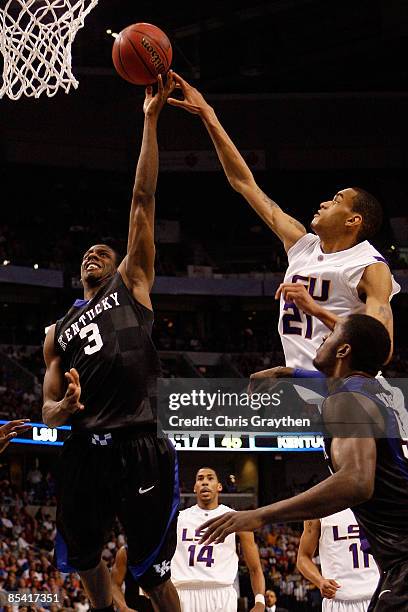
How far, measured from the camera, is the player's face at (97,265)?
5.15 m

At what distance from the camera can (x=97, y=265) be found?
A: 16.9 ft

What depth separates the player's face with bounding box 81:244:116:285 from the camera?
5.15 meters

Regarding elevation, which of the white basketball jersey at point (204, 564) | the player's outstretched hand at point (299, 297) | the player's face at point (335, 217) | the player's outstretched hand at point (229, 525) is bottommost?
the player's outstretched hand at point (229, 525)

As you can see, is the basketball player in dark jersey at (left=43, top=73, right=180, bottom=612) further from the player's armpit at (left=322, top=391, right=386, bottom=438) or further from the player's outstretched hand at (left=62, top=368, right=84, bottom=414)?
the player's armpit at (left=322, top=391, right=386, bottom=438)

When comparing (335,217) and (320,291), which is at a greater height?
(335,217)

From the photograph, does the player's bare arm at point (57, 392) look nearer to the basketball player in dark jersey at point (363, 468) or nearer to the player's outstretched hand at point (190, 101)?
the basketball player in dark jersey at point (363, 468)

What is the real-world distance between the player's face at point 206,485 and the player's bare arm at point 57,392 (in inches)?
111

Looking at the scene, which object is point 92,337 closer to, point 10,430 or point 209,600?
point 10,430

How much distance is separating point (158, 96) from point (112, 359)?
5.02 feet

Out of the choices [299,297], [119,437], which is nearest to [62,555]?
[119,437]

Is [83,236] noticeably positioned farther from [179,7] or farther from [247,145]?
[179,7]

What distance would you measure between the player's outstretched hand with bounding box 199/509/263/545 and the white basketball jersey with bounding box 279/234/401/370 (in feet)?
6.11

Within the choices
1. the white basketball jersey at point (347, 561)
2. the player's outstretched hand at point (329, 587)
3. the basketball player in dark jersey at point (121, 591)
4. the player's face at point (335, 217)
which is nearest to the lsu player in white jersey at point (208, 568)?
the basketball player in dark jersey at point (121, 591)

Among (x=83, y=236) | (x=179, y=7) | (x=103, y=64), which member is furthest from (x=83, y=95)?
(x=179, y=7)
